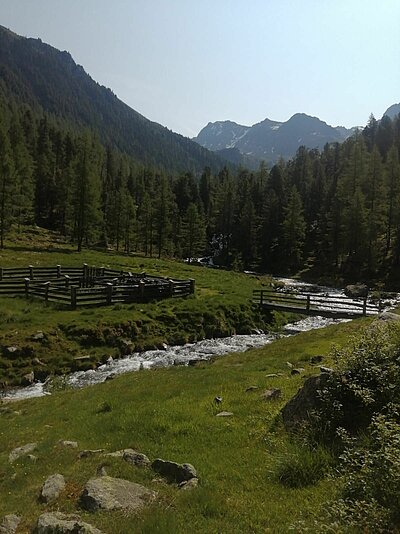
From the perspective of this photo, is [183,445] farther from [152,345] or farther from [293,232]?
[293,232]

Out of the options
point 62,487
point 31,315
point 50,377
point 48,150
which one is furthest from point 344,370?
point 48,150

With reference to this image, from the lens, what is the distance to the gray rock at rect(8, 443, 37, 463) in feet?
34.7

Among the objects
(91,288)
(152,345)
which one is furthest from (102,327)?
(91,288)

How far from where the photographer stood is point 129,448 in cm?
912

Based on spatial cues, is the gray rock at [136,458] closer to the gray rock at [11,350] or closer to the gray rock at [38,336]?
the gray rock at [11,350]

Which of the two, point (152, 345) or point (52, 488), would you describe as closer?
point (52, 488)

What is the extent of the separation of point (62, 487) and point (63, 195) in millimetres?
81543

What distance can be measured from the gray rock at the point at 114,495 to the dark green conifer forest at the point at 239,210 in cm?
5959

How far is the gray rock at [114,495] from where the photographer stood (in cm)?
673

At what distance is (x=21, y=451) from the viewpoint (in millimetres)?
10883

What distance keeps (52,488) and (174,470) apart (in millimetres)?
2303

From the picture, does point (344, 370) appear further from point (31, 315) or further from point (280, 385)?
point (31, 315)

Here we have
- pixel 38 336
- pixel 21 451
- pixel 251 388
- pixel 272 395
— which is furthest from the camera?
pixel 38 336

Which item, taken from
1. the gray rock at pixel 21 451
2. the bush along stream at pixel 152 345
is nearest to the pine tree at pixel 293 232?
the bush along stream at pixel 152 345
